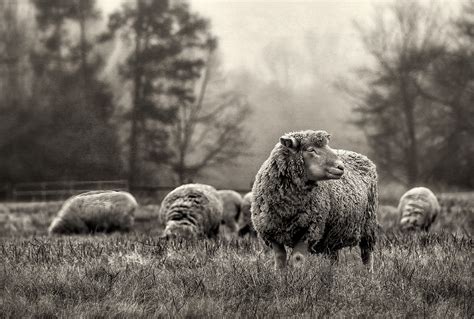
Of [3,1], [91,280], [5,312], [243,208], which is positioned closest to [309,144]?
[91,280]

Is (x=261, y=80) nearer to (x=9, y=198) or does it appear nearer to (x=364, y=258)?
(x=9, y=198)

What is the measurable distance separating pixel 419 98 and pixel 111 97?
55.5 feet

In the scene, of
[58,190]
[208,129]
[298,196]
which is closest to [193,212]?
[298,196]

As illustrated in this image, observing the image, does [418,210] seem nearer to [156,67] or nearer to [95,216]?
[95,216]

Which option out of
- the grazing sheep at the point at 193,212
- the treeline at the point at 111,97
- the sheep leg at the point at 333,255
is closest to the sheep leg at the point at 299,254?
the sheep leg at the point at 333,255

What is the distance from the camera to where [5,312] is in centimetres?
503

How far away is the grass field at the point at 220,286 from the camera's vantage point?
5250 mm

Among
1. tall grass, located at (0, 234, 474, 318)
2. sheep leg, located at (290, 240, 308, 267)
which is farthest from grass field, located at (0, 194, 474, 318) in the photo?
sheep leg, located at (290, 240, 308, 267)

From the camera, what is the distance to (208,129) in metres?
31.5

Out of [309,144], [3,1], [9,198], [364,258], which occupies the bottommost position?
[9,198]

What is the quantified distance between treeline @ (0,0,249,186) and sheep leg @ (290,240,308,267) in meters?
23.3

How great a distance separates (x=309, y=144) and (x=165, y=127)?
81.5 ft

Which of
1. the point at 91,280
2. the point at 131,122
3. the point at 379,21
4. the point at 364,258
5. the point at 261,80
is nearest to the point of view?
the point at 91,280

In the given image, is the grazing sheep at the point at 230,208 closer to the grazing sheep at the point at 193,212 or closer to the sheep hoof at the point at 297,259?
the grazing sheep at the point at 193,212
